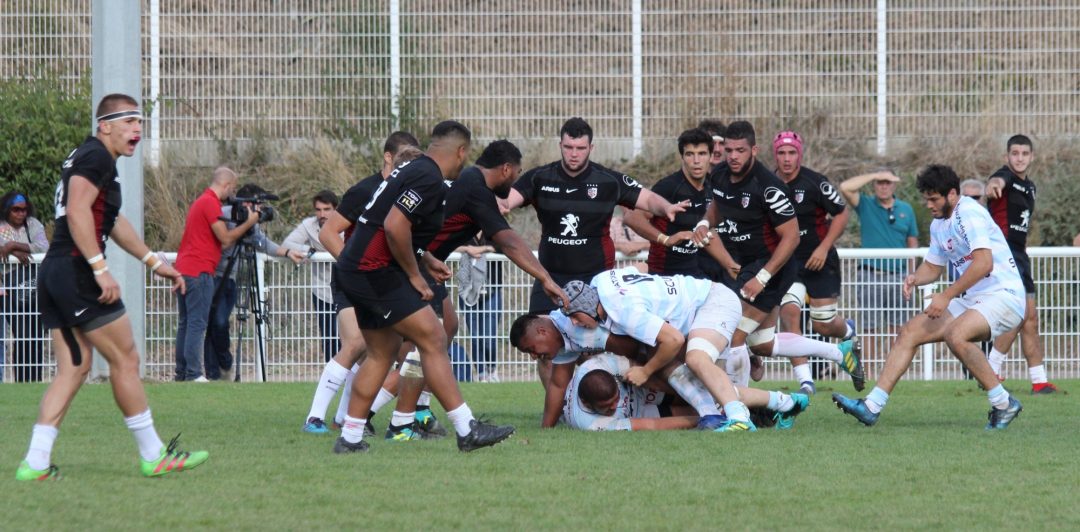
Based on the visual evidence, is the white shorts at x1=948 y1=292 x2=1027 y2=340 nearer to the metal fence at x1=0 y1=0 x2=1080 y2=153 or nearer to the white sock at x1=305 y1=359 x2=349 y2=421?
the white sock at x1=305 y1=359 x2=349 y2=421

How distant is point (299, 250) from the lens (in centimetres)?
1539

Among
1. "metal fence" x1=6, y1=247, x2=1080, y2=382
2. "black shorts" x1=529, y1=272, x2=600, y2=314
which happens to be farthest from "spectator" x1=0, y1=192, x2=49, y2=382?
"black shorts" x1=529, y1=272, x2=600, y2=314

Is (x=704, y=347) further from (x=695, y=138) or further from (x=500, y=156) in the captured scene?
(x=695, y=138)

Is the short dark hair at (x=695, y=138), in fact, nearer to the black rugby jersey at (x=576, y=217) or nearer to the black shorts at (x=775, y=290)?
the black rugby jersey at (x=576, y=217)

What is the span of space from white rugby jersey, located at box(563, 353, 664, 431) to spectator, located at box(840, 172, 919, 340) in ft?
18.9

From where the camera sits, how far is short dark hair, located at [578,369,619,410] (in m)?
9.52

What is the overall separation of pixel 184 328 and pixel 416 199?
770cm

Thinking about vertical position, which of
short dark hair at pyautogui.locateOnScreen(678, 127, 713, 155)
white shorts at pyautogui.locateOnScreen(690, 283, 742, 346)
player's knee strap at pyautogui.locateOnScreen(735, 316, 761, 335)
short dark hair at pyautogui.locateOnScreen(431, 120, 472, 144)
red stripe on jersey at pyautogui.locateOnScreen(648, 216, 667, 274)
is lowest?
player's knee strap at pyautogui.locateOnScreen(735, 316, 761, 335)

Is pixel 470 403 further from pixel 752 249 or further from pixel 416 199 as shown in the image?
pixel 416 199

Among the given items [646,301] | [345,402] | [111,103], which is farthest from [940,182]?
[111,103]

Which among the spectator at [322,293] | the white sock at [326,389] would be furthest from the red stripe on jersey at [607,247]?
the spectator at [322,293]

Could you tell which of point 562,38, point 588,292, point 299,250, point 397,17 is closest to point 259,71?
point 397,17

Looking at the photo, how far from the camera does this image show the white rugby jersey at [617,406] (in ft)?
31.8

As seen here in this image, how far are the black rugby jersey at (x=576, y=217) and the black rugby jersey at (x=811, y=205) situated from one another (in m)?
2.43
